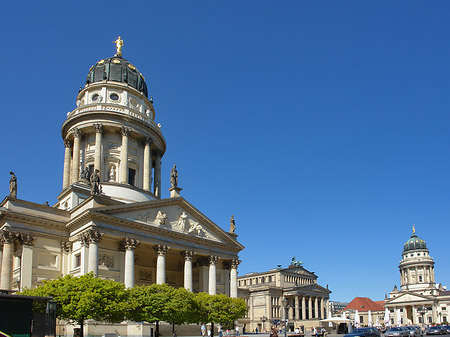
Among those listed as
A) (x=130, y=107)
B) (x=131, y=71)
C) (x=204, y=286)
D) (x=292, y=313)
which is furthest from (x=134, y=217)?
(x=292, y=313)

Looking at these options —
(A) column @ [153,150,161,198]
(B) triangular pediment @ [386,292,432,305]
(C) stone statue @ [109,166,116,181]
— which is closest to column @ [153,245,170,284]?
(C) stone statue @ [109,166,116,181]

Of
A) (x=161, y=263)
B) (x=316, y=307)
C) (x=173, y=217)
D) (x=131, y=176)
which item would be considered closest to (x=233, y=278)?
(x=173, y=217)

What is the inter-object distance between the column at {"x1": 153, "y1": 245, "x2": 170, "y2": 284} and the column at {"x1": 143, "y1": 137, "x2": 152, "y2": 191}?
1376cm

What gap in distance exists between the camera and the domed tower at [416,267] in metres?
177

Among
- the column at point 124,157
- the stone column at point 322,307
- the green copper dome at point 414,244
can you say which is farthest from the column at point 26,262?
the green copper dome at point 414,244

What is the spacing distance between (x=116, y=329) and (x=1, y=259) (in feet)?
43.1

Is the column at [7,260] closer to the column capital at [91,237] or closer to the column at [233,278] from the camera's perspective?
the column capital at [91,237]

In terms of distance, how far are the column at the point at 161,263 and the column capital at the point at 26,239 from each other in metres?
12.1

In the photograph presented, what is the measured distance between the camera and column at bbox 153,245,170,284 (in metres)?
48.4

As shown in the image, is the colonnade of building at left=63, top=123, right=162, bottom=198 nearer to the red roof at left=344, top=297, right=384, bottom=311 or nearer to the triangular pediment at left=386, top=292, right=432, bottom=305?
the red roof at left=344, top=297, right=384, bottom=311

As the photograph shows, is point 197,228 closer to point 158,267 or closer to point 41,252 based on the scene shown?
point 158,267

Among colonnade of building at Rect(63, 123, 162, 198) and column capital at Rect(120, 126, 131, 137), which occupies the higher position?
column capital at Rect(120, 126, 131, 137)

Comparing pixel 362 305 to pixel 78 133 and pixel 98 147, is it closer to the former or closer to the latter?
pixel 98 147

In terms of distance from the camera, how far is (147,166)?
6281 cm
